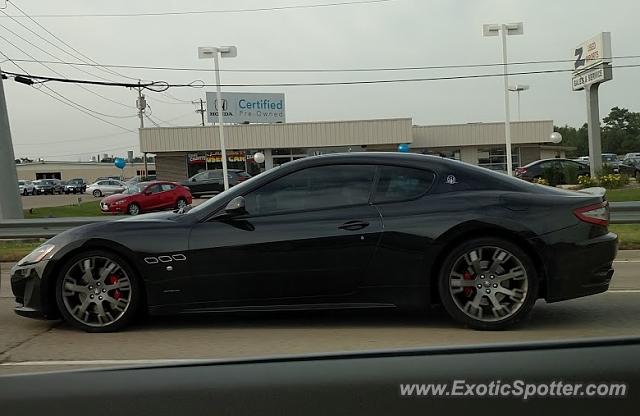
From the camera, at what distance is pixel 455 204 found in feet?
16.8

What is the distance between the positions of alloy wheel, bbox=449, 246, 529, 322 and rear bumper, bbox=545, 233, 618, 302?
277 millimetres

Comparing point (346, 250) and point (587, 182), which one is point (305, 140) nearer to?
point (587, 182)

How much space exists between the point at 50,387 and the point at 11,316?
5.42 meters

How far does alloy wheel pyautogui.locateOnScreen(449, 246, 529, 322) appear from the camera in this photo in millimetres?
5020

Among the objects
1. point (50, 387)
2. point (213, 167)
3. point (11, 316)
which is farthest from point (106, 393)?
point (213, 167)

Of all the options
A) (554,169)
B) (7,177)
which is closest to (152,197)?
(7,177)

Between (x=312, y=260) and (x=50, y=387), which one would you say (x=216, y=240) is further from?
(x=50, y=387)

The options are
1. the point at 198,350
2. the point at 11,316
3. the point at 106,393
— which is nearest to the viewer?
the point at 106,393

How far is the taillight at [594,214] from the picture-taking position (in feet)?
16.6

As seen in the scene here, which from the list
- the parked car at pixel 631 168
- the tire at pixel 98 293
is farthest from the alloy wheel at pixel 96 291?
the parked car at pixel 631 168

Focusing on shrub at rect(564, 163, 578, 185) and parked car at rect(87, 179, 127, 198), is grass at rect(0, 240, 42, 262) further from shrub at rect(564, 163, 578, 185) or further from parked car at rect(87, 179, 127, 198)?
parked car at rect(87, 179, 127, 198)

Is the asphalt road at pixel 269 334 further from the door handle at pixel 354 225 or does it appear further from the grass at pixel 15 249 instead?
the grass at pixel 15 249

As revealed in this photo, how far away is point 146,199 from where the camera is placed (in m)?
25.7

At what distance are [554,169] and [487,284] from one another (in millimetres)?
24507
